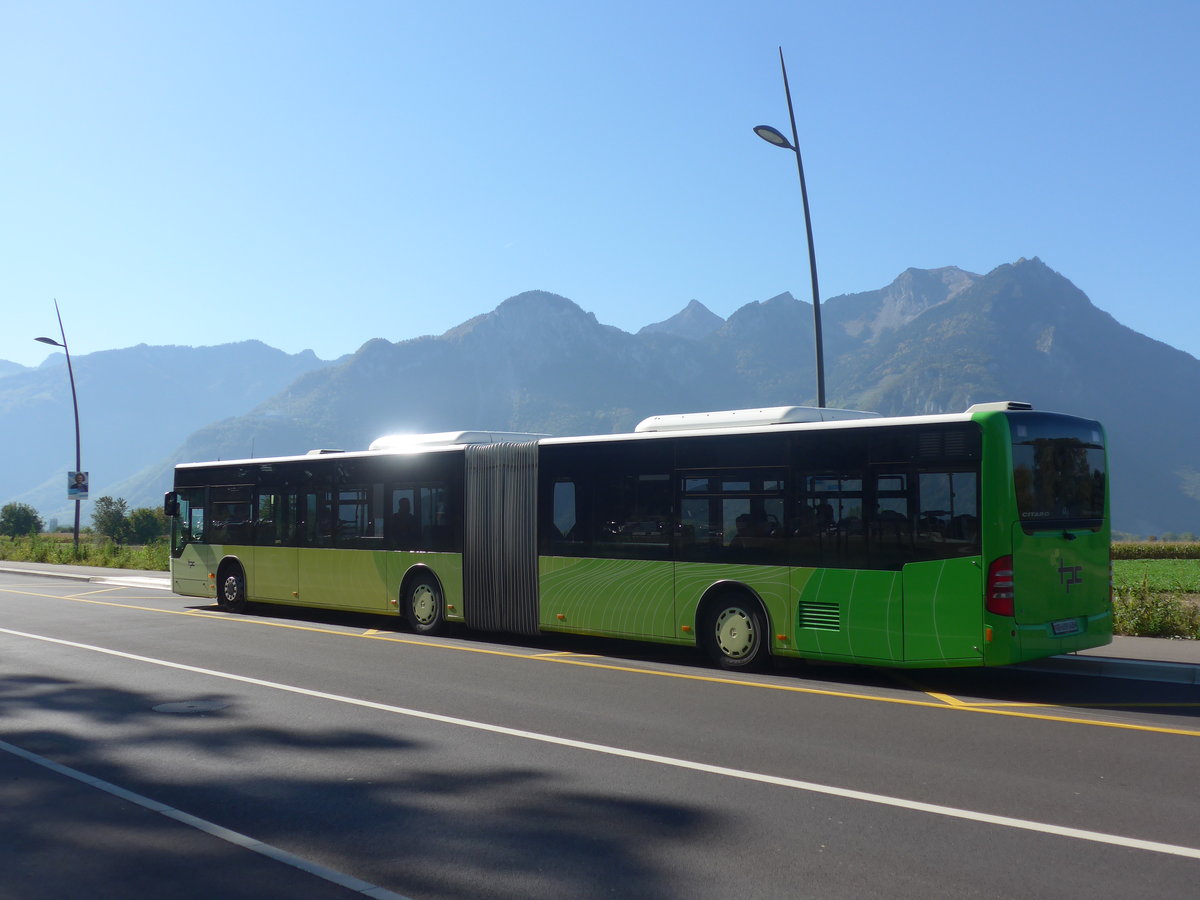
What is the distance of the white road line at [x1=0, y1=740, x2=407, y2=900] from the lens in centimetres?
495

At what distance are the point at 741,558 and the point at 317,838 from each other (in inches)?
280

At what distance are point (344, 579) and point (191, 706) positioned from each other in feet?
25.0

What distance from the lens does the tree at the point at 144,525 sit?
67750mm

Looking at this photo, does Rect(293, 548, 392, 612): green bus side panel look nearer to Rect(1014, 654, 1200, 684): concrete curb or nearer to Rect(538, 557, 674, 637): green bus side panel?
Rect(538, 557, 674, 637): green bus side panel

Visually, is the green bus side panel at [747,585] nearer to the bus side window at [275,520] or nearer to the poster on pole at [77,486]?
the bus side window at [275,520]

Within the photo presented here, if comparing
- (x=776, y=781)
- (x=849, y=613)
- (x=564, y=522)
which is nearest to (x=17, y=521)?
(x=564, y=522)

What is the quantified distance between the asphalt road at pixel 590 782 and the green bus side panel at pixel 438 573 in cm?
308

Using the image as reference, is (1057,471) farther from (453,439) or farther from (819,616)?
(453,439)

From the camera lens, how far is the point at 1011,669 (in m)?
12.3

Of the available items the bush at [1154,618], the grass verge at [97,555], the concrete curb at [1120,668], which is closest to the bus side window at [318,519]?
the concrete curb at [1120,668]

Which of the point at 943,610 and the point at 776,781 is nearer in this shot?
the point at 776,781

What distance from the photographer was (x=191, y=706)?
9711 millimetres

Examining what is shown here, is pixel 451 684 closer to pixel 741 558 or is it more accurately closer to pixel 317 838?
pixel 741 558

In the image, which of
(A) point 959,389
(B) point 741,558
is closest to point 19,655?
(B) point 741,558
